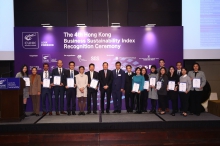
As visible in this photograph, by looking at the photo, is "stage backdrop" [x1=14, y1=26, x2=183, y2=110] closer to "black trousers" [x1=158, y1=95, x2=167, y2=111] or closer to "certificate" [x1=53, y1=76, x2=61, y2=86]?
"certificate" [x1=53, y1=76, x2=61, y2=86]

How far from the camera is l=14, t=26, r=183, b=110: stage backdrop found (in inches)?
311

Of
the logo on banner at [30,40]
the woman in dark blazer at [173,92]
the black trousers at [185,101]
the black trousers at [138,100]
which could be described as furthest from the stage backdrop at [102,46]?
the black trousers at [185,101]

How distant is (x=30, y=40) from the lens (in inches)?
309

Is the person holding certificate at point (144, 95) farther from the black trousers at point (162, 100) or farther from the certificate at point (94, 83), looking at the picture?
the certificate at point (94, 83)

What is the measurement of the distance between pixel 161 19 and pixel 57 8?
371cm

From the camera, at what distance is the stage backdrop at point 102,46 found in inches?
311

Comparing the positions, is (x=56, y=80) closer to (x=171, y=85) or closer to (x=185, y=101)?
(x=171, y=85)

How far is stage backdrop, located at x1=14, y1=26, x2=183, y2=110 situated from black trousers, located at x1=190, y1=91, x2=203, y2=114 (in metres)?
1.77

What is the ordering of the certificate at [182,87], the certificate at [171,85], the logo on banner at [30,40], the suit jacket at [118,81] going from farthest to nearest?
the logo on banner at [30,40]
the suit jacket at [118,81]
the certificate at [171,85]
the certificate at [182,87]

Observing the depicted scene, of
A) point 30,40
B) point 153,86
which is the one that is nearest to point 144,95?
point 153,86

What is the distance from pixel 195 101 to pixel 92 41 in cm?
377

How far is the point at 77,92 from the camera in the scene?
6664mm

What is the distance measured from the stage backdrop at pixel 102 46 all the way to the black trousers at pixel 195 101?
5.80 ft

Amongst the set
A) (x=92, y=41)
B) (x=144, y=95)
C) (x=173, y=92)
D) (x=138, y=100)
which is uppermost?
(x=92, y=41)
